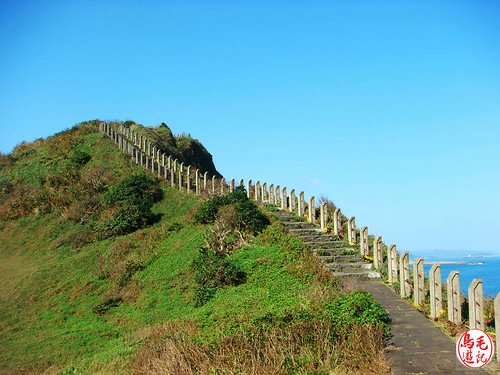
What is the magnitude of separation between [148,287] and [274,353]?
33.9 feet

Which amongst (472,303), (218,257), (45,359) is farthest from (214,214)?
(472,303)

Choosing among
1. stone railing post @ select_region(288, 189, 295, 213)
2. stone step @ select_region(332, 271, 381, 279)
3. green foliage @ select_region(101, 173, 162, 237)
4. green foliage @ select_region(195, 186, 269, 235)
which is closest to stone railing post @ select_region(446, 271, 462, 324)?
stone step @ select_region(332, 271, 381, 279)

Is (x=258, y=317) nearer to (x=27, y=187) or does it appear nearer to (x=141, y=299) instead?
(x=141, y=299)

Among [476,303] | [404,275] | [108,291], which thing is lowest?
[108,291]

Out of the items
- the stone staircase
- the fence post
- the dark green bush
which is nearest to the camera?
the fence post

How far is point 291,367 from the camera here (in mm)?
8227

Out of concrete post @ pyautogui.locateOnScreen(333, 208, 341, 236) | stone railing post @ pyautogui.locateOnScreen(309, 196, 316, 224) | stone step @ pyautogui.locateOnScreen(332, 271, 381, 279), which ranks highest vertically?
stone railing post @ pyautogui.locateOnScreen(309, 196, 316, 224)

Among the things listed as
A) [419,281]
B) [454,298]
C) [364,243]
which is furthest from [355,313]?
[364,243]

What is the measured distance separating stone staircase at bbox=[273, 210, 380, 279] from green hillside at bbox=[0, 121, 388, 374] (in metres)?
0.79

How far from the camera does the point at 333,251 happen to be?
17.0m

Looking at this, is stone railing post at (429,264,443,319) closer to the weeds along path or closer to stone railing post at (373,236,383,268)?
the weeds along path

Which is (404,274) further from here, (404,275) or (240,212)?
(240,212)

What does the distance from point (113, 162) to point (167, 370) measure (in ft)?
83.5

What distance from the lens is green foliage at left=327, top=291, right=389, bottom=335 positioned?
9391 mm
